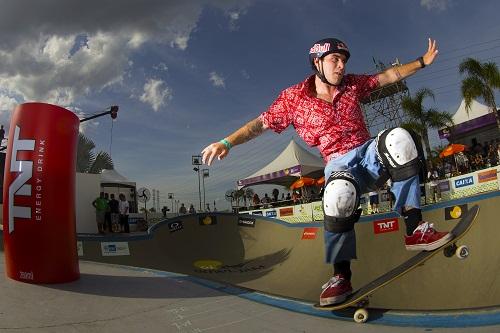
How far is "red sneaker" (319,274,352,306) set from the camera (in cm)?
309

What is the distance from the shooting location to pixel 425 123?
26.5 m

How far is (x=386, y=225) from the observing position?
20.9ft

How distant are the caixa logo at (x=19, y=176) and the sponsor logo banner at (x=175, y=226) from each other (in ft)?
16.5

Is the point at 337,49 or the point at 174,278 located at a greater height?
the point at 337,49

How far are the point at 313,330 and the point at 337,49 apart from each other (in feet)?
7.53

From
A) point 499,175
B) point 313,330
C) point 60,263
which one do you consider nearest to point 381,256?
point 313,330

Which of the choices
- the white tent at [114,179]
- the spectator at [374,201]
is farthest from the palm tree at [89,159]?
the spectator at [374,201]

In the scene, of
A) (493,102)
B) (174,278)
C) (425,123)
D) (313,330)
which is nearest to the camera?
(313,330)

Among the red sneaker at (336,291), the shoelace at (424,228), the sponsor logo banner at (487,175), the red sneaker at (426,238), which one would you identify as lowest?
the red sneaker at (336,291)

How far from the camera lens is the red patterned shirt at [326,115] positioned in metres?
3.47

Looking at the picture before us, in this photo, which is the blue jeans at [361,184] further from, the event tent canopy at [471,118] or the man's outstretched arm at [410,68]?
the event tent canopy at [471,118]

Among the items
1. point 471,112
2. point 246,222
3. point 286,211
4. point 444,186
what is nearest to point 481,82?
point 471,112

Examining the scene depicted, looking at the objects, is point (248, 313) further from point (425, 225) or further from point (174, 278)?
point (174, 278)

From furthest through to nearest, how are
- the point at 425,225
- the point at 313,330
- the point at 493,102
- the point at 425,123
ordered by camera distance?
the point at 425,123, the point at 493,102, the point at 425,225, the point at 313,330
